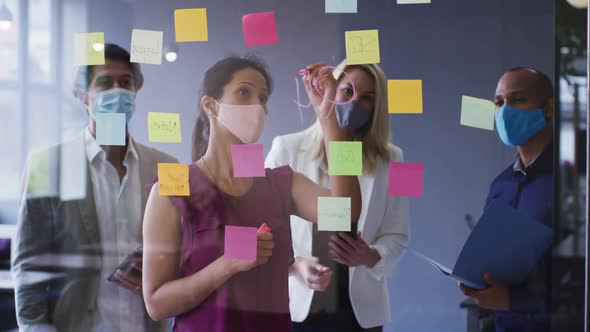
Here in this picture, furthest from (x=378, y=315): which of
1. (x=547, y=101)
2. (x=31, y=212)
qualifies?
(x=31, y=212)

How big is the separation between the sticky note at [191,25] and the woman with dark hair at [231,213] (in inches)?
4.5

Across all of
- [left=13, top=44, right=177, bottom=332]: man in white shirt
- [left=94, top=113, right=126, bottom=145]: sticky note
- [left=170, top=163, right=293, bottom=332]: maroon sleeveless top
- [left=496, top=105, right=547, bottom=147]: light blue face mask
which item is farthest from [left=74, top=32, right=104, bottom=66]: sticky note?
[left=496, top=105, right=547, bottom=147]: light blue face mask

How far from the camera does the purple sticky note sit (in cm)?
196

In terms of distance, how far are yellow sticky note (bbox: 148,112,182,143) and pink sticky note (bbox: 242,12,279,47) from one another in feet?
1.11

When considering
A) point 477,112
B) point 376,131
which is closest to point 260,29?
point 376,131

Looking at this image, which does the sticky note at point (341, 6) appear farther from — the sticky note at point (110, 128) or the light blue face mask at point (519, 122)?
the sticky note at point (110, 128)

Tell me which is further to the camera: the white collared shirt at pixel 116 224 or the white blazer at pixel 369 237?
the white collared shirt at pixel 116 224

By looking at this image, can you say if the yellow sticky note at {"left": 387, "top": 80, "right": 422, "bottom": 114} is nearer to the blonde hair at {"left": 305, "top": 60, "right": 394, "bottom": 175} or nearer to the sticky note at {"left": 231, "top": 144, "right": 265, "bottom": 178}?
the blonde hair at {"left": 305, "top": 60, "right": 394, "bottom": 175}

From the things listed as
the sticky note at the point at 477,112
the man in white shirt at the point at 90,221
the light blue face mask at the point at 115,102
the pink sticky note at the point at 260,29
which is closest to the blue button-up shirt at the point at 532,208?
the sticky note at the point at 477,112

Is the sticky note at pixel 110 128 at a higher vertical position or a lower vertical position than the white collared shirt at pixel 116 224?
higher

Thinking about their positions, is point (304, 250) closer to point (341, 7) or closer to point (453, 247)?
point (453, 247)

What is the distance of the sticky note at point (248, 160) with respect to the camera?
1968 millimetres

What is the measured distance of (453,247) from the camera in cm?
184

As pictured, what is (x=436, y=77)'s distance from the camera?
1.83 m
